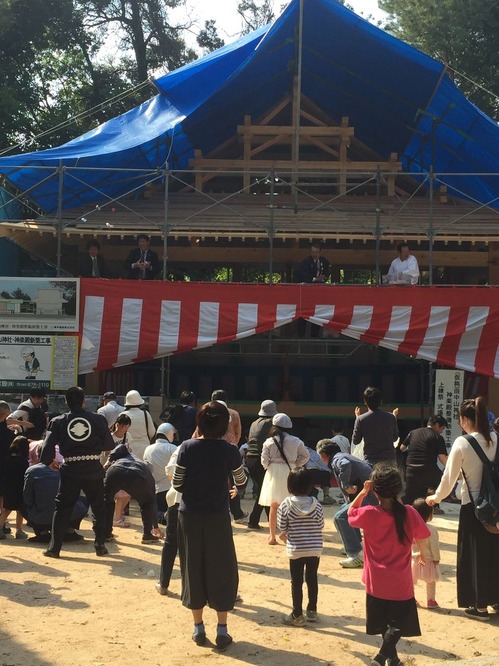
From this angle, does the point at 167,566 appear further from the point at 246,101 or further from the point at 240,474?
the point at 246,101

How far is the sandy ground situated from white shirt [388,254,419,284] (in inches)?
272

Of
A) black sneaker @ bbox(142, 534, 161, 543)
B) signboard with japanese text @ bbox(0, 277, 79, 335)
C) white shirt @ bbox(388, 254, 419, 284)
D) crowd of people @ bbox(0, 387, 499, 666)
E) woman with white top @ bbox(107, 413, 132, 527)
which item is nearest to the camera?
crowd of people @ bbox(0, 387, 499, 666)

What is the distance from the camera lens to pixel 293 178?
17203 mm

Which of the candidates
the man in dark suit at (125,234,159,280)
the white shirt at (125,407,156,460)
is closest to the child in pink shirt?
Result: the white shirt at (125,407,156,460)

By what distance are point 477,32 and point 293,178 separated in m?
16.6

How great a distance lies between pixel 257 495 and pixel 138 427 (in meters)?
1.68

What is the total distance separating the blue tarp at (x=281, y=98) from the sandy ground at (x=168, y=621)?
906cm

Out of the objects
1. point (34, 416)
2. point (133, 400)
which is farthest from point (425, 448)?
point (34, 416)

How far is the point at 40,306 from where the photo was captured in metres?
14.1

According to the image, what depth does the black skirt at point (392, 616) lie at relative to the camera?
5516 mm

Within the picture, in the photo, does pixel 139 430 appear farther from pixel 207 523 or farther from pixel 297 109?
pixel 297 109

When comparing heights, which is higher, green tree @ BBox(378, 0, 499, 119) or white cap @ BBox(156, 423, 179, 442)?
green tree @ BBox(378, 0, 499, 119)

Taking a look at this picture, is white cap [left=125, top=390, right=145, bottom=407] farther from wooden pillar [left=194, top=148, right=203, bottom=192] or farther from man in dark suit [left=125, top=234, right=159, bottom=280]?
wooden pillar [left=194, top=148, right=203, bottom=192]

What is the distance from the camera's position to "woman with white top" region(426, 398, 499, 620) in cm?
669
